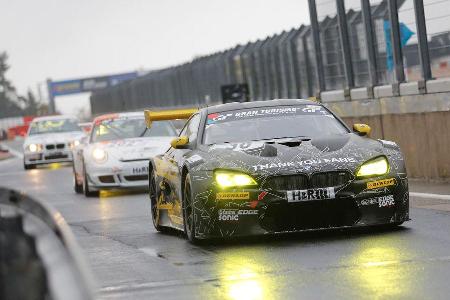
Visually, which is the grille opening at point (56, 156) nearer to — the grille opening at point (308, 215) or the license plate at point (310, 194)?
the grille opening at point (308, 215)

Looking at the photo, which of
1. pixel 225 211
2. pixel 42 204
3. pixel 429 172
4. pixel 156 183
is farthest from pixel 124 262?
pixel 429 172

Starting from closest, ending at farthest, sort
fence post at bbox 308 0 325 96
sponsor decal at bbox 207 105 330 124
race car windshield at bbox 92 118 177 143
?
sponsor decal at bbox 207 105 330 124 → race car windshield at bbox 92 118 177 143 → fence post at bbox 308 0 325 96

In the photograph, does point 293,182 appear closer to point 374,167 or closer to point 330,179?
point 330,179

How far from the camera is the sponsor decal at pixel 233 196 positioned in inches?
442

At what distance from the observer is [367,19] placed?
71.2 feet

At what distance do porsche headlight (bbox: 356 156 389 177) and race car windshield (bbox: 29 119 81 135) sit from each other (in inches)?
1000

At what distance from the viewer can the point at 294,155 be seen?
37.4 ft

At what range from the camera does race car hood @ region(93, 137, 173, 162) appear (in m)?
21.2

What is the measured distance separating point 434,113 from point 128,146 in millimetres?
5555

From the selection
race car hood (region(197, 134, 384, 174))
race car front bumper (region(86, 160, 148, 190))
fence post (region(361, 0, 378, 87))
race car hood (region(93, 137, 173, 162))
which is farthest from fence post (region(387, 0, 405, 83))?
race car hood (region(197, 134, 384, 174))

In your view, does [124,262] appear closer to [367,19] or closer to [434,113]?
[434,113]

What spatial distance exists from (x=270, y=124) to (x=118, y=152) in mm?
9047

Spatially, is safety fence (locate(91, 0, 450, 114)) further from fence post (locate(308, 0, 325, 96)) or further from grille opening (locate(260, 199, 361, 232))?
grille opening (locate(260, 199, 361, 232))

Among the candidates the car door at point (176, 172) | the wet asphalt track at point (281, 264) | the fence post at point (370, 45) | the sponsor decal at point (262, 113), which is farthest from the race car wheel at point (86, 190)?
the sponsor decal at point (262, 113)
